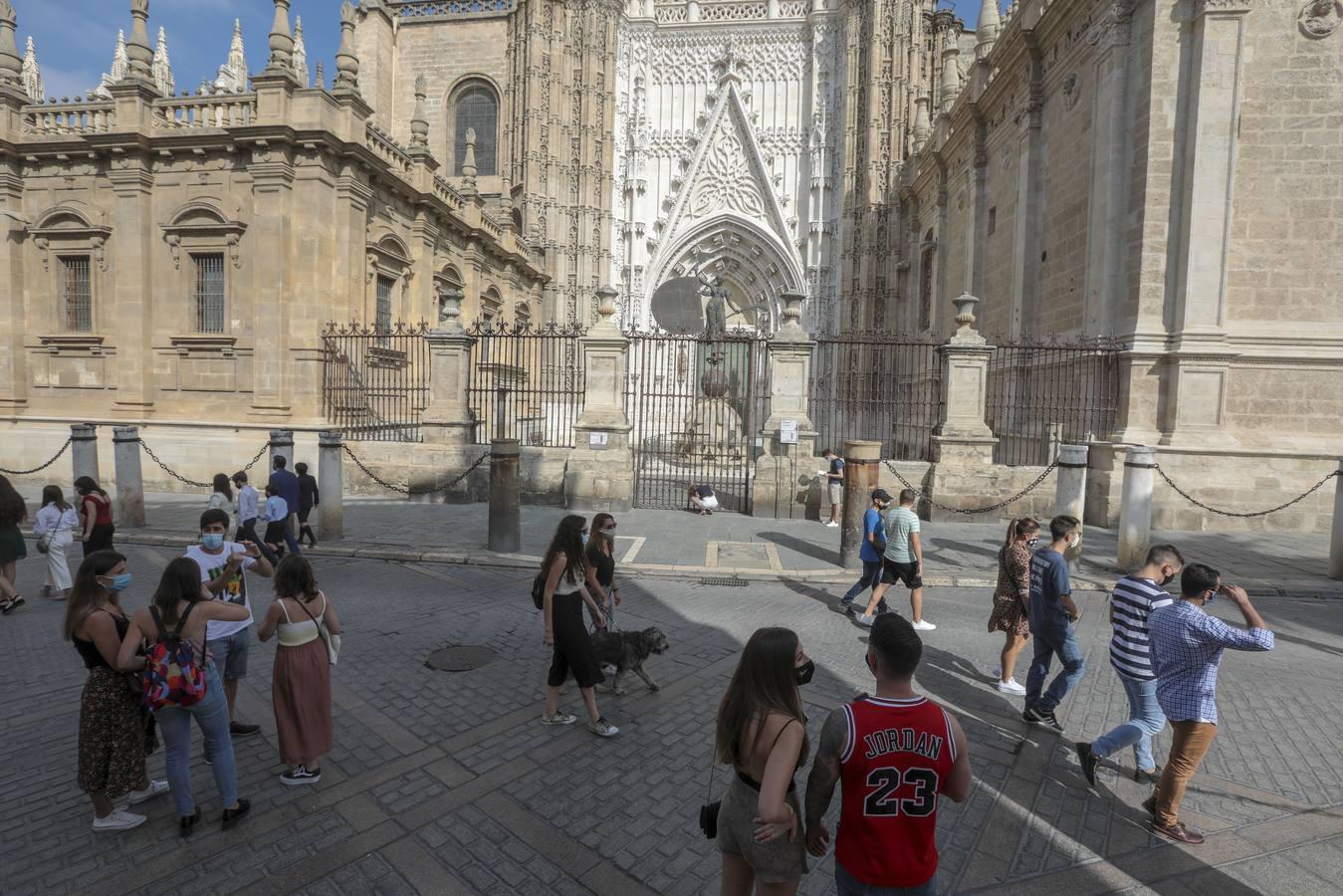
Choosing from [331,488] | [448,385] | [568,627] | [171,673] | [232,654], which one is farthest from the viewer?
[448,385]

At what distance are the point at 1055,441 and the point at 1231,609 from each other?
19.1 ft

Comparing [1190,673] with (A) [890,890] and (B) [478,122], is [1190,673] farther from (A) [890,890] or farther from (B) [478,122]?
(B) [478,122]

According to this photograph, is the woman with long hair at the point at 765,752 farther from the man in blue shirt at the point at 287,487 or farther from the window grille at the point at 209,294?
the window grille at the point at 209,294

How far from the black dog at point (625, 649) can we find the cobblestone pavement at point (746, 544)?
3430 millimetres

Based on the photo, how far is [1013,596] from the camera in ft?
16.7

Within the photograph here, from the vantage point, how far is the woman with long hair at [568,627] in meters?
4.37

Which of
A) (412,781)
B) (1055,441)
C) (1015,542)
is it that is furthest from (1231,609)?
(412,781)

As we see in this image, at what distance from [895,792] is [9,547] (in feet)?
28.9

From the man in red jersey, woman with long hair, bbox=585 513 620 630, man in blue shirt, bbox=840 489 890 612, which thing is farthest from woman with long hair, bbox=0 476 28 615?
man in blue shirt, bbox=840 489 890 612

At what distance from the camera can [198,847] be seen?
3.22 m

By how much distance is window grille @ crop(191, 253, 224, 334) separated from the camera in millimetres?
14414

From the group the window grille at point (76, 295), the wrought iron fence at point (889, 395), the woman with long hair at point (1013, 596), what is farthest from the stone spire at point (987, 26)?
the window grille at point (76, 295)

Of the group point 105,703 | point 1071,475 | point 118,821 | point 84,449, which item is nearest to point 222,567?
point 105,703

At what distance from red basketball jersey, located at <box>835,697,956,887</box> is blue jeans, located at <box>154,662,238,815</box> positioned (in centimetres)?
312
